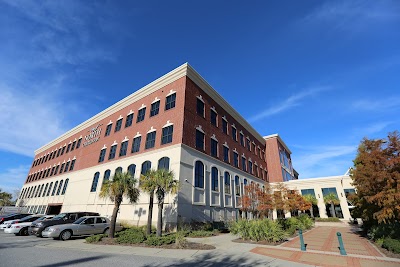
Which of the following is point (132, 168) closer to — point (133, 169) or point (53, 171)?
point (133, 169)

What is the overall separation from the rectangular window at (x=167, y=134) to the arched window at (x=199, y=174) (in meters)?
4.09

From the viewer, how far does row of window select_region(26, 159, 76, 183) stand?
124ft

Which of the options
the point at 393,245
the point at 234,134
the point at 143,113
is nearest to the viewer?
the point at 393,245

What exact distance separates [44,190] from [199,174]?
3732 centimetres

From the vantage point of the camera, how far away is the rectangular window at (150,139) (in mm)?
24609

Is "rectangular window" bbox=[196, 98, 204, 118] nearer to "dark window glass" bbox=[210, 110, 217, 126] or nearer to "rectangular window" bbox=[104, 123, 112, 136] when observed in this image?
"dark window glass" bbox=[210, 110, 217, 126]

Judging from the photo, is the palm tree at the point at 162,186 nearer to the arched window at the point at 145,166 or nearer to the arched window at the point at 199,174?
the arched window at the point at 199,174

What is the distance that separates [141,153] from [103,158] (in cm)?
970

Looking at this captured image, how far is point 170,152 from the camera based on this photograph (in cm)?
2177

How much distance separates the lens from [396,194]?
1116cm

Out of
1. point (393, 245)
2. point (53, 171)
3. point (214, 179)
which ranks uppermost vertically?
→ point (53, 171)

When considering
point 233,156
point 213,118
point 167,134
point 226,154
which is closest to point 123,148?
point 167,134

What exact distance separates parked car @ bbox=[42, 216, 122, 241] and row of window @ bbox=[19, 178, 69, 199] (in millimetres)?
22785

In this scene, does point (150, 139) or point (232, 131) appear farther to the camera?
point (232, 131)
